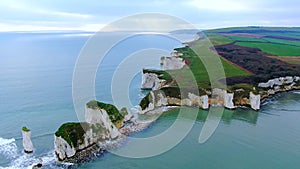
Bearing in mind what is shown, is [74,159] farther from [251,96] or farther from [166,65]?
[166,65]

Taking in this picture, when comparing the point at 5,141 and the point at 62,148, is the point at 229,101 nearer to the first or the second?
the point at 62,148

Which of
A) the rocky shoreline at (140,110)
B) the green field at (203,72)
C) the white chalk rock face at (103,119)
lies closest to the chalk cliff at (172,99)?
the rocky shoreline at (140,110)

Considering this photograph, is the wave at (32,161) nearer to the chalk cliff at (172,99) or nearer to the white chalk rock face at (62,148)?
the white chalk rock face at (62,148)

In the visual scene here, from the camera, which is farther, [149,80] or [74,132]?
[149,80]

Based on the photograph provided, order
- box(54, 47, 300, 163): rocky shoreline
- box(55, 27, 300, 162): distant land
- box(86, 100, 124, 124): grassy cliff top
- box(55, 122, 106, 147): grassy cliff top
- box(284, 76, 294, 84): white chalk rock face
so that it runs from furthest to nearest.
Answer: box(284, 76, 294, 84): white chalk rock face → box(86, 100, 124, 124): grassy cliff top → box(55, 27, 300, 162): distant land → box(54, 47, 300, 163): rocky shoreline → box(55, 122, 106, 147): grassy cliff top

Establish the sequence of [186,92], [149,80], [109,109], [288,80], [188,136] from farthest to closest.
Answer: [288,80], [149,80], [186,92], [109,109], [188,136]

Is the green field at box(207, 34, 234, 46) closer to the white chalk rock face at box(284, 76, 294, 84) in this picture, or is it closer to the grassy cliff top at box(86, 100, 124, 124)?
the white chalk rock face at box(284, 76, 294, 84)

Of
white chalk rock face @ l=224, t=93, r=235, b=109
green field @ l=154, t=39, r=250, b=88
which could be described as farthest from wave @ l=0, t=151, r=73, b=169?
green field @ l=154, t=39, r=250, b=88

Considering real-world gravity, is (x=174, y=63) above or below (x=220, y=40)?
below

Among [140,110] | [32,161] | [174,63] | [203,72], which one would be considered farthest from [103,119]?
[174,63]
